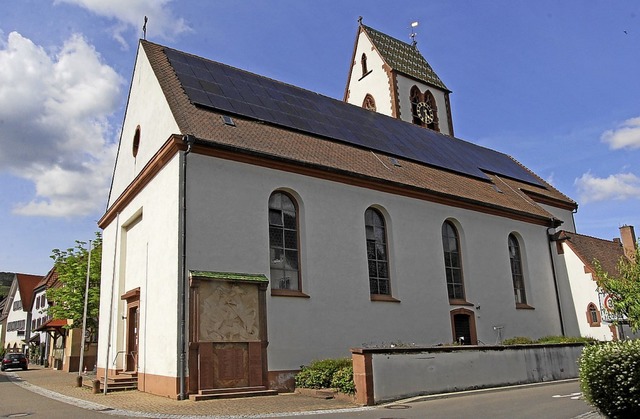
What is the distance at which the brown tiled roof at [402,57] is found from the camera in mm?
37406

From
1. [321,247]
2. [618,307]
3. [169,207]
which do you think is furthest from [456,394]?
[618,307]

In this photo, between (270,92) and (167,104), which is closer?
(167,104)

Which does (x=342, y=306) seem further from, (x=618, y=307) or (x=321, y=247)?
(x=618, y=307)

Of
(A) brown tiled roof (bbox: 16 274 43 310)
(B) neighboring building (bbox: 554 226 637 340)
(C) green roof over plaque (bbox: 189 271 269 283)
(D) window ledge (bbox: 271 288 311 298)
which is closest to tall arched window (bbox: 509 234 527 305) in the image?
(B) neighboring building (bbox: 554 226 637 340)

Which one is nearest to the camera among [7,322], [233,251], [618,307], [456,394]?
[456,394]

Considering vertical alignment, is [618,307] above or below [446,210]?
below

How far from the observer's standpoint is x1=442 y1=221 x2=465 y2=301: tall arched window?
21547 mm

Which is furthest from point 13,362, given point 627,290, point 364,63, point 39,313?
point 627,290

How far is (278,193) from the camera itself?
1731 centimetres

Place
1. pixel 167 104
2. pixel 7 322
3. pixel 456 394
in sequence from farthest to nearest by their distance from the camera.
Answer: pixel 7 322 < pixel 167 104 < pixel 456 394

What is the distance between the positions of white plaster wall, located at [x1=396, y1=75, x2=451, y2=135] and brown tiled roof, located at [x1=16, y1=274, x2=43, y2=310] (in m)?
50.8

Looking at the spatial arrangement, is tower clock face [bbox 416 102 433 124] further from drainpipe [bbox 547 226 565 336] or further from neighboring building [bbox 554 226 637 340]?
neighboring building [bbox 554 226 637 340]

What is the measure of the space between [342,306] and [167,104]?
8.39m

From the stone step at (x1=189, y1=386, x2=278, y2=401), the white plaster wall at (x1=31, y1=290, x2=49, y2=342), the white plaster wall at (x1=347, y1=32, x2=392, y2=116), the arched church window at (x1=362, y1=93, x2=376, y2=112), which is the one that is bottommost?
the stone step at (x1=189, y1=386, x2=278, y2=401)
